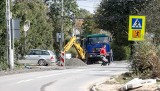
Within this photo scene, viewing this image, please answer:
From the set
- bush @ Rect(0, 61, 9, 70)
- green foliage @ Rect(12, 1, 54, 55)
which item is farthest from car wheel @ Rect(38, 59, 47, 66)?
bush @ Rect(0, 61, 9, 70)

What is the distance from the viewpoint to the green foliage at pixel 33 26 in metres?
36.7

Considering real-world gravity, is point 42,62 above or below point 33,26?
below

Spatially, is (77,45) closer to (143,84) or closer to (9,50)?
(9,50)

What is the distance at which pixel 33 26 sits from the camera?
41.6 m

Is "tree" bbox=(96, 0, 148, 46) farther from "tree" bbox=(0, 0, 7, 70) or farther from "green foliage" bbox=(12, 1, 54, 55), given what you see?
"tree" bbox=(0, 0, 7, 70)

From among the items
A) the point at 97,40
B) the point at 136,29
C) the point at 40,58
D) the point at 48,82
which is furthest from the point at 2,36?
the point at 97,40

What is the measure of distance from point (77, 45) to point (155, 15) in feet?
65.3

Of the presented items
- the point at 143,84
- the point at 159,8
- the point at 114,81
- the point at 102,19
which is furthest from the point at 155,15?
the point at 102,19

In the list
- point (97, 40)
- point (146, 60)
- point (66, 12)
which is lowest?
point (146, 60)

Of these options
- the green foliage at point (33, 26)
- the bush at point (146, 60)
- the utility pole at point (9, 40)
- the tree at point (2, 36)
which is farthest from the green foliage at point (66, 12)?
the bush at point (146, 60)

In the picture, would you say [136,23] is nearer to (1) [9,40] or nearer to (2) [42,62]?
(1) [9,40]

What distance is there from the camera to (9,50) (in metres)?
31.0

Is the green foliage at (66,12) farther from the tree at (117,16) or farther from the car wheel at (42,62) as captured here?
the car wheel at (42,62)

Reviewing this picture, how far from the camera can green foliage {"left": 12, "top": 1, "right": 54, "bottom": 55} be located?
3666 centimetres
